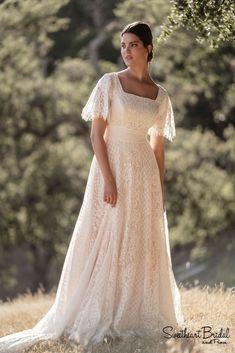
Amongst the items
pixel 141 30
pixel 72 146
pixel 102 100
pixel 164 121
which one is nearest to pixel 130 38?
pixel 141 30

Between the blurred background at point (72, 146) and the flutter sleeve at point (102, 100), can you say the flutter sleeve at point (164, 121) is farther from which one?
the blurred background at point (72, 146)

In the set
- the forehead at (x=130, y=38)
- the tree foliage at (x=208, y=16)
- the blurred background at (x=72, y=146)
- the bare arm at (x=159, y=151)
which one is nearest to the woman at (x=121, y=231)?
the forehead at (x=130, y=38)

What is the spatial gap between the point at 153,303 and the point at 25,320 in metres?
2.11

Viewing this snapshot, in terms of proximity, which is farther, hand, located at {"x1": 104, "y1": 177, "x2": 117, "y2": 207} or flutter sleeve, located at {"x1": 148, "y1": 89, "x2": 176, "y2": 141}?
flutter sleeve, located at {"x1": 148, "y1": 89, "x2": 176, "y2": 141}

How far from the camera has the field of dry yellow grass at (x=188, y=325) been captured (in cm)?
538

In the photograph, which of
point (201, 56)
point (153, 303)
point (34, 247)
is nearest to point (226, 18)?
point (153, 303)

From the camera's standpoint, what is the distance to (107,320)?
18.7 ft

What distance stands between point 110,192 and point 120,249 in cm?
46

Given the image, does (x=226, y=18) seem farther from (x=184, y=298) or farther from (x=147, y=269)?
(x=184, y=298)

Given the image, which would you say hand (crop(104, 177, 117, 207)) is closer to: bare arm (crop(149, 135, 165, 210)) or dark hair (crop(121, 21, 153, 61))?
bare arm (crop(149, 135, 165, 210))

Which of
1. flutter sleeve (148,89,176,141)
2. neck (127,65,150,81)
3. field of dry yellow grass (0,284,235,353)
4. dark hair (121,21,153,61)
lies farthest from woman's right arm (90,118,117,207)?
field of dry yellow grass (0,284,235,353)

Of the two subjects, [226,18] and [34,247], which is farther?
[34,247]

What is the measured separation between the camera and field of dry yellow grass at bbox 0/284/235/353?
5375mm

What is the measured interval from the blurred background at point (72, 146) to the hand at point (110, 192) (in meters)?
10.6
